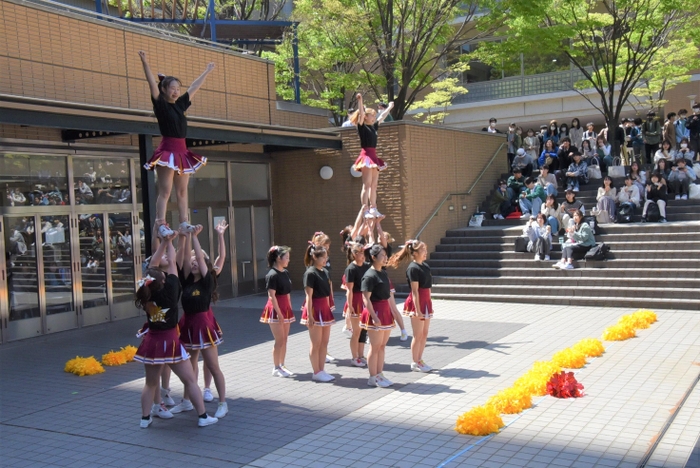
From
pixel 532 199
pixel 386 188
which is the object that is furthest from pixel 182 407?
pixel 532 199

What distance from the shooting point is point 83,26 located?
13.6 meters

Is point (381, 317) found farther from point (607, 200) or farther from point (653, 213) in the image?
point (653, 213)

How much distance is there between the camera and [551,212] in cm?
1759

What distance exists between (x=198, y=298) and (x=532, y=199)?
1349 cm

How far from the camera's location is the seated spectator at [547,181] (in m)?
19.1

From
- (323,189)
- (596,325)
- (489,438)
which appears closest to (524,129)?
(323,189)

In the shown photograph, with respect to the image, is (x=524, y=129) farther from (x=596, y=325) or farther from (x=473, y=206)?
(x=596, y=325)

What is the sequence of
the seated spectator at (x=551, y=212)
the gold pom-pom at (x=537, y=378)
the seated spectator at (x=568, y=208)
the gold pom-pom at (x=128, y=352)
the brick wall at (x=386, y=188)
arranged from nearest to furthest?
the gold pom-pom at (x=537, y=378) → the gold pom-pom at (x=128, y=352) → the seated spectator at (x=568, y=208) → the seated spectator at (x=551, y=212) → the brick wall at (x=386, y=188)

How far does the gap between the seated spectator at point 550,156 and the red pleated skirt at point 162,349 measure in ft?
51.4

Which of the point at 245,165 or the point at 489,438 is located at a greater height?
the point at 245,165

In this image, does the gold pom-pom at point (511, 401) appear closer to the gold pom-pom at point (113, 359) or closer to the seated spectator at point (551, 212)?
the gold pom-pom at point (113, 359)

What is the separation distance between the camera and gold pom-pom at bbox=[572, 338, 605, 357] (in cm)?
1002

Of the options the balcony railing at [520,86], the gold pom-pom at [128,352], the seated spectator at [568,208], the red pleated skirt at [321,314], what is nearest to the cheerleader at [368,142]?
the red pleated skirt at [321,314]

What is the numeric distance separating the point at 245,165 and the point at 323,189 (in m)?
2.12
